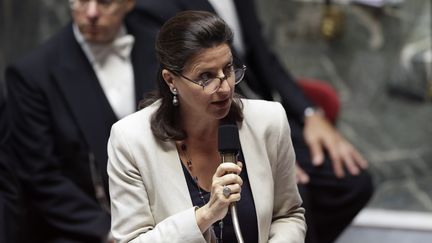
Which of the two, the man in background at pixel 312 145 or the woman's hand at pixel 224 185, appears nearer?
the woman's hand at pixel 224 185

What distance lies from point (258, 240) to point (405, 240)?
1733mm

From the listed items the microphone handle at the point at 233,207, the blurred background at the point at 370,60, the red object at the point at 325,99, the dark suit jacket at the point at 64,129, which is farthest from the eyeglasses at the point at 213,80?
the blurred background at the point at 370,60

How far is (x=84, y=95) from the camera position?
269 cm

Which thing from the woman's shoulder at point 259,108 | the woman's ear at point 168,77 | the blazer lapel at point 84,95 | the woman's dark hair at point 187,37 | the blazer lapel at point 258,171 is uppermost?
the woman's dark hair at point 187,37

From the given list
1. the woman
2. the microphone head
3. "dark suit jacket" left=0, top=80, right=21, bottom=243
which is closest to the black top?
the woman

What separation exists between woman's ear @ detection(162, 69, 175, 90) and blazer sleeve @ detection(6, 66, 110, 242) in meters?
0.99

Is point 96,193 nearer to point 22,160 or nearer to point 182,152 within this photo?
point 22,160

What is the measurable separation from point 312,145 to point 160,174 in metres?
1.37

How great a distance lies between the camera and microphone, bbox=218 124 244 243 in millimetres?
1778

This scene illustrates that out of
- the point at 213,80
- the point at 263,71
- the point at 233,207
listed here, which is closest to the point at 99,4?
the point at 263,71

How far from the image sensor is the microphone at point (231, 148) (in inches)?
70.0

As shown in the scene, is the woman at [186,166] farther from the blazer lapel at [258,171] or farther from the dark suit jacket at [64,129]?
the dark suit jacket at [64,129]

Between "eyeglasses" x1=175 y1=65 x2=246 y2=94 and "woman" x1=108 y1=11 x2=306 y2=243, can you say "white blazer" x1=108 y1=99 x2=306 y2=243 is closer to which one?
"woman" x1=108 y1=11 x2=306 y2=243

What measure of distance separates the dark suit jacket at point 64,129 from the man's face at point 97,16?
2.4 inches
